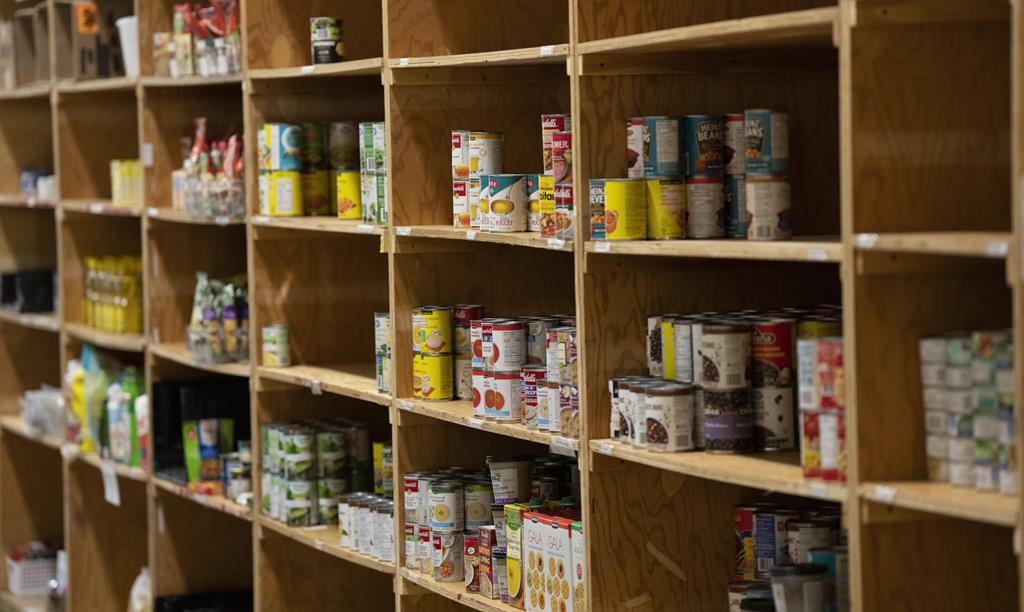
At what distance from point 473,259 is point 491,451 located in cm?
57

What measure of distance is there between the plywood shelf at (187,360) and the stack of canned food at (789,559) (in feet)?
7.32

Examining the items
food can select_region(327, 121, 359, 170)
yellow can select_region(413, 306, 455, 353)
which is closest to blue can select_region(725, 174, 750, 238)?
yellow can select_region(413, 306, 455, 353)

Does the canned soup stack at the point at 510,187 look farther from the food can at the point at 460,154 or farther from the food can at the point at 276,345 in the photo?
the food can at the point at 276,345

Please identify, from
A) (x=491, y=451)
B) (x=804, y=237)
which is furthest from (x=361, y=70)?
(x=804, y=237)

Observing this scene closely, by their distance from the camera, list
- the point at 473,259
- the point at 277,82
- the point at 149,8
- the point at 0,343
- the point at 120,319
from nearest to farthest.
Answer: the point at 473,259 → the point at 277,82 → the point at 149,8 → the point at 120,319 → the point at 0,343

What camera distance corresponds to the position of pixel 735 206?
3.42 meters

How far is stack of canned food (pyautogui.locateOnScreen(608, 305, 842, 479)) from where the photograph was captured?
334cm

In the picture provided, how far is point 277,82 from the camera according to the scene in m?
5.15

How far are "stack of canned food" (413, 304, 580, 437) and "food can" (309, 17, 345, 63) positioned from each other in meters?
0.92

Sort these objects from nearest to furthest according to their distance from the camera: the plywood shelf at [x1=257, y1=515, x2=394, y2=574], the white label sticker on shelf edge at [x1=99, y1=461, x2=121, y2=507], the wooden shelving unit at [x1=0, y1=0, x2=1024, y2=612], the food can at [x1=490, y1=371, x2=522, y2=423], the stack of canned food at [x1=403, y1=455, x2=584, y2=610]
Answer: the wooden shelving unit at [x1=0, y1=0, x2=1024, y2=612], the stack of canned food at [x1=403, y1=455, x2=584, y2=610], the food can at [x1=490, y1=371, x2=522, y2=423], the plywood shelf at [x1=257, y1=515, x2=394, y2=574], the white label sticker on shelf edge at [x1=99, y1=461, x2=121, y2=507]

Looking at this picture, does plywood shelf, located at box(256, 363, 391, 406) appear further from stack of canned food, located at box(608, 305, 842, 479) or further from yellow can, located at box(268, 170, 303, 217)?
stack of canned food, located at box(608, 305, 842, 479)

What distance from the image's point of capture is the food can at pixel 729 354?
3.36 meters

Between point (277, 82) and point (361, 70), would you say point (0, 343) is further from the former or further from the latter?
point (361, 70)

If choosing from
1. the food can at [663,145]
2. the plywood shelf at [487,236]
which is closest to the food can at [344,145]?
the plywood shelf at [487,236]
